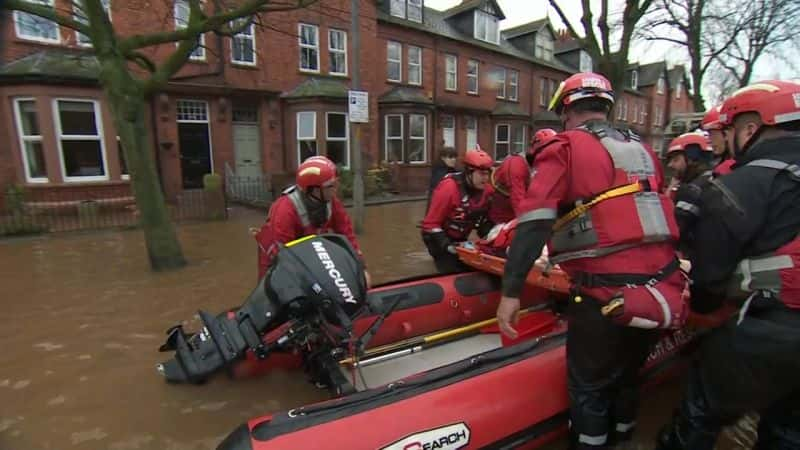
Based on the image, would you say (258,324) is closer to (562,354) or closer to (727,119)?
(562,354)

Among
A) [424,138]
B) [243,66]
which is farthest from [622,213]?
[424,138]

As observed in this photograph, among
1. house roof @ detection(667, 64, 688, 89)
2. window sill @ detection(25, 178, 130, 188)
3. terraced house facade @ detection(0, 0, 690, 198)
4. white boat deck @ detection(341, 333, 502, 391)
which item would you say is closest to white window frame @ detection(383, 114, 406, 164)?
terraced house facade @ detection(0, 0, 690, 198)

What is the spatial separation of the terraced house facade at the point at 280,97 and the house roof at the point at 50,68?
1.2 inches

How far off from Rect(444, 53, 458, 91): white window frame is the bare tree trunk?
49.1 feet

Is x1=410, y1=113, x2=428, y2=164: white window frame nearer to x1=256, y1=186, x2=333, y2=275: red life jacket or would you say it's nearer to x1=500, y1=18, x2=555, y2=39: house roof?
x1=500, y1=18, x2=555, y2=39: house roof

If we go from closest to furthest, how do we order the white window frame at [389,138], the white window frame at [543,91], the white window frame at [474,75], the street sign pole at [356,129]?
the street sign pole at [356,129]
the white window frame at [389,138]
the white window frame at [474,75]
the white window frame at [543,91]

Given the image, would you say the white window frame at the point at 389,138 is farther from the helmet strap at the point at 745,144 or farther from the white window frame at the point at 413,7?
the helmet strap at the point at 745,144

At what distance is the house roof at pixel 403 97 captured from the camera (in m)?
16.8

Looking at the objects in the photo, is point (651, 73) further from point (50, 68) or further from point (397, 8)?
point (50, 68)

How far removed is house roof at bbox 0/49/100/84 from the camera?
33.7 ft

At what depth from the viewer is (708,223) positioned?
6.63 ft

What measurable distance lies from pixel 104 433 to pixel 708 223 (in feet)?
11.7

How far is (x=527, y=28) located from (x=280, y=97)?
16750 millimetres

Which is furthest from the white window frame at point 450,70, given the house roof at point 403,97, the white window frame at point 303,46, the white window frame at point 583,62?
the white window frame at point 583,62
